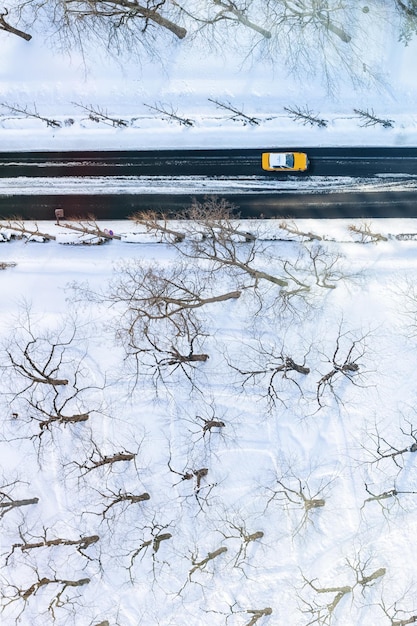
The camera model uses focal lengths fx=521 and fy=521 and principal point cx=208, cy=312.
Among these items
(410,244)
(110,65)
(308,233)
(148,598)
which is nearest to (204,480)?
(148,598)

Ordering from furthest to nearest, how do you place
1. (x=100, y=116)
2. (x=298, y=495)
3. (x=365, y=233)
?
(x=100, y=116) → (x=365, y=233) → (x=298, y=495)

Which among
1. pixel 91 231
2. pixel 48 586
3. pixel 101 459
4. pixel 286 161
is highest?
pixel 286 161

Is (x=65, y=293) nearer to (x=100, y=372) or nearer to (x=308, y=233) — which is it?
(x=100, y=372)

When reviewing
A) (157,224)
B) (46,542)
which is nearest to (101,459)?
(46,542)

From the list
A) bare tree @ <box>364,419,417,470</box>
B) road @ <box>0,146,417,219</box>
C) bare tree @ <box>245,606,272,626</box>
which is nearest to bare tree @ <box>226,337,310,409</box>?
bare tree @ <box>364,419,417,470</box>

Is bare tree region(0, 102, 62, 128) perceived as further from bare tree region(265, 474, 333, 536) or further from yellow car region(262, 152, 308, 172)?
bare tree region(265, 474, 333, 536)

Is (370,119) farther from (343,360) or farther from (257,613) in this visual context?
(257,613)
